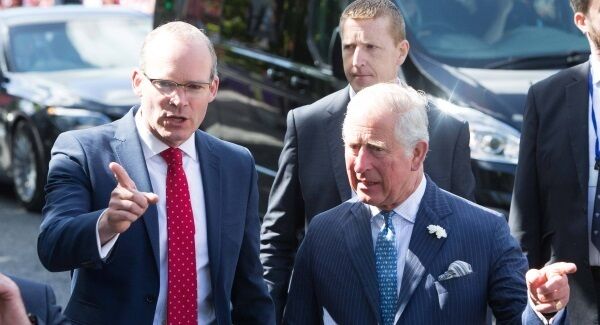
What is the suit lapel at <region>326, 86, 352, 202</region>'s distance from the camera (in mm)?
5371

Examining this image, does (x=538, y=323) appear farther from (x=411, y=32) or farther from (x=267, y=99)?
(x=267, y=99)

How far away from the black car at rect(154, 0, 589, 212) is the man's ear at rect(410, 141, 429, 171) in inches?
112

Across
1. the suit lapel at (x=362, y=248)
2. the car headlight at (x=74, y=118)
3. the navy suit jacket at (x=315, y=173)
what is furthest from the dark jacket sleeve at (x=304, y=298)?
the car headlight at (x=74, y=118)

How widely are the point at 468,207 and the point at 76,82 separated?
8264mm

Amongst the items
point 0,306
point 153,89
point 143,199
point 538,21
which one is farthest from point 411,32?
point 0,306

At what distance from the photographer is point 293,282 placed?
14.1ft

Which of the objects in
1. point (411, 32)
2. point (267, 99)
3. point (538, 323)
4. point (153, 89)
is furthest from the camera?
point (267, 99)

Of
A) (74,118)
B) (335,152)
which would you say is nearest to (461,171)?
(335,152)

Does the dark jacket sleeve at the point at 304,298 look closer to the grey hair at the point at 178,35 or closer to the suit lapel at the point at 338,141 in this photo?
the grey hair at the point at 178,35

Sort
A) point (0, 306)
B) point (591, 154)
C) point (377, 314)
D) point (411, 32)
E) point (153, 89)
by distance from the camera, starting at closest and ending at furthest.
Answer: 1. point (0, 306)
2. point (377, 314)
3. point (153, 89)
4. point (591, 154)
5. point (411, 32)

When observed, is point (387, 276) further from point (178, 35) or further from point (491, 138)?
point (491, 138)

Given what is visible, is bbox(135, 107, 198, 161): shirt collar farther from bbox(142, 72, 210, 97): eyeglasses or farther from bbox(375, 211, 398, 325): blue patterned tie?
bbox(375, 211, 398, 325): blue patterned tie

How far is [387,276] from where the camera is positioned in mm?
4145

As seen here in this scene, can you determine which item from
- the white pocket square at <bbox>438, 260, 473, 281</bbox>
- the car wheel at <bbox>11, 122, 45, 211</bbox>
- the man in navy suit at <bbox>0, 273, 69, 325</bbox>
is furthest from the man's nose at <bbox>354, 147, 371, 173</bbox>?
the car wheel at <bbox>11, 122, 45, 211</bbox>
